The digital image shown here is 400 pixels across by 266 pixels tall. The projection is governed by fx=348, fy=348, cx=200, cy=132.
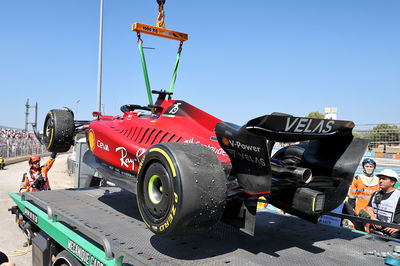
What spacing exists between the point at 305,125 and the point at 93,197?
3.68m

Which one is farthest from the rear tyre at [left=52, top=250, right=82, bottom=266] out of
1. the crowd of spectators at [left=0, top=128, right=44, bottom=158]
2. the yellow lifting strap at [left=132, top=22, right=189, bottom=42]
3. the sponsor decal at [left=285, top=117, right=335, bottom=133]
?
the crowd of spectators at [left=0, top=128, right=44, bottom=158]

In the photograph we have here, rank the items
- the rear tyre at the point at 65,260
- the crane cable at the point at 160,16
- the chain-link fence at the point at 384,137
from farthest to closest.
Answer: the chain-link fence at the point at 384,137
the crane cable at the point at 160,16
the rear tyre at the point at 65,260

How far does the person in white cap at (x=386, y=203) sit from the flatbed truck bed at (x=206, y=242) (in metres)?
0.87

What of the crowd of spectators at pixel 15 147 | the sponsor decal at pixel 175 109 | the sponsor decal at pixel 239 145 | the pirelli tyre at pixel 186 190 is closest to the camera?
the pirelli tyre at pixel 186 190

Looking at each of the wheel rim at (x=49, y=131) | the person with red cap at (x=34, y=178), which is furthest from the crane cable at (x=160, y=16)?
the person with red cap at (x=34, y=178)

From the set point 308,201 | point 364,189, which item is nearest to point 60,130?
point 308,201

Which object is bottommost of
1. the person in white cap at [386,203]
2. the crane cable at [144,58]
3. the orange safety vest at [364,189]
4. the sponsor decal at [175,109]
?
the orange safety vest at [364,189]

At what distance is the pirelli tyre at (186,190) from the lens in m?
2.41

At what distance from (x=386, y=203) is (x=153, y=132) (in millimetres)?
3038

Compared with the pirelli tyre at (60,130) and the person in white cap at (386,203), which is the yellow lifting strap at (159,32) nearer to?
the pirelli tyre at (60,130)

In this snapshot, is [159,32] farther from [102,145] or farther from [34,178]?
[34,178]

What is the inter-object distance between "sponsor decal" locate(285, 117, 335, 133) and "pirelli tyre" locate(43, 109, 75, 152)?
3.77m

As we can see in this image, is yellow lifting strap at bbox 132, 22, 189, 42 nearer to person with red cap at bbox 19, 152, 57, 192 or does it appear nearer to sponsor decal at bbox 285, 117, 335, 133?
sponsor decal at bbox 285, 117, 335, 133

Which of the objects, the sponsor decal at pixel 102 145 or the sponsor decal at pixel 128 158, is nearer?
the sponsor decal at pixel 128 158
